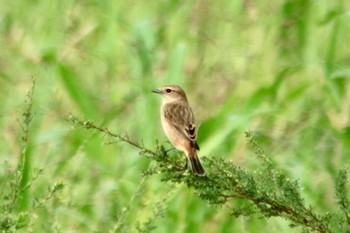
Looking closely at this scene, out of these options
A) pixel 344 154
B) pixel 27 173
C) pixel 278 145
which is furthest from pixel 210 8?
pixel 27 173

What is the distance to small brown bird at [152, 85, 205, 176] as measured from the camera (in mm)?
6641

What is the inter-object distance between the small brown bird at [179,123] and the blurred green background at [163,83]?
1.11 ft

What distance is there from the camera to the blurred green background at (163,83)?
8086 millimetres

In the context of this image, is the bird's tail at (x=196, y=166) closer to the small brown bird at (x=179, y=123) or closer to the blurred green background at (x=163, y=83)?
the small brown bird at (x=179, y=123)

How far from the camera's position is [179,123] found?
7.04 meters

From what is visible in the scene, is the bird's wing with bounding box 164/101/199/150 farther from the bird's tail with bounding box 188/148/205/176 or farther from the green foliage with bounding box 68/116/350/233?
the green foliage with bounding box 68/116/350/233

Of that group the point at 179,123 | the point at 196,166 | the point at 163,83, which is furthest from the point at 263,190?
the point at 163,83

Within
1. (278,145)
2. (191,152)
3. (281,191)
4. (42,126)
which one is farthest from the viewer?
(42,126)

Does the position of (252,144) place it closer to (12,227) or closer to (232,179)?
(232,179)

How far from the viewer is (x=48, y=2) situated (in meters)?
9.89

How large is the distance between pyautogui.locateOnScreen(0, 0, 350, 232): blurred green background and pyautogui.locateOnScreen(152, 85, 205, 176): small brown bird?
13.3 inches

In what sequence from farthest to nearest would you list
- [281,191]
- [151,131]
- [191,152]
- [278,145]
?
[278,145]
[151,131]
[191,152]
[281,191]

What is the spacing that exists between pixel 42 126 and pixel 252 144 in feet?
16.7

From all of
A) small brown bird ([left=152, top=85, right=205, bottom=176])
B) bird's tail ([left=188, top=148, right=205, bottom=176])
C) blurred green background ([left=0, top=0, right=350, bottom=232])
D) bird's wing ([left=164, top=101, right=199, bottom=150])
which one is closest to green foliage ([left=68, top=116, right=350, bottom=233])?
bird's tail ([left=188, top=148, right=205, bottom=176])
